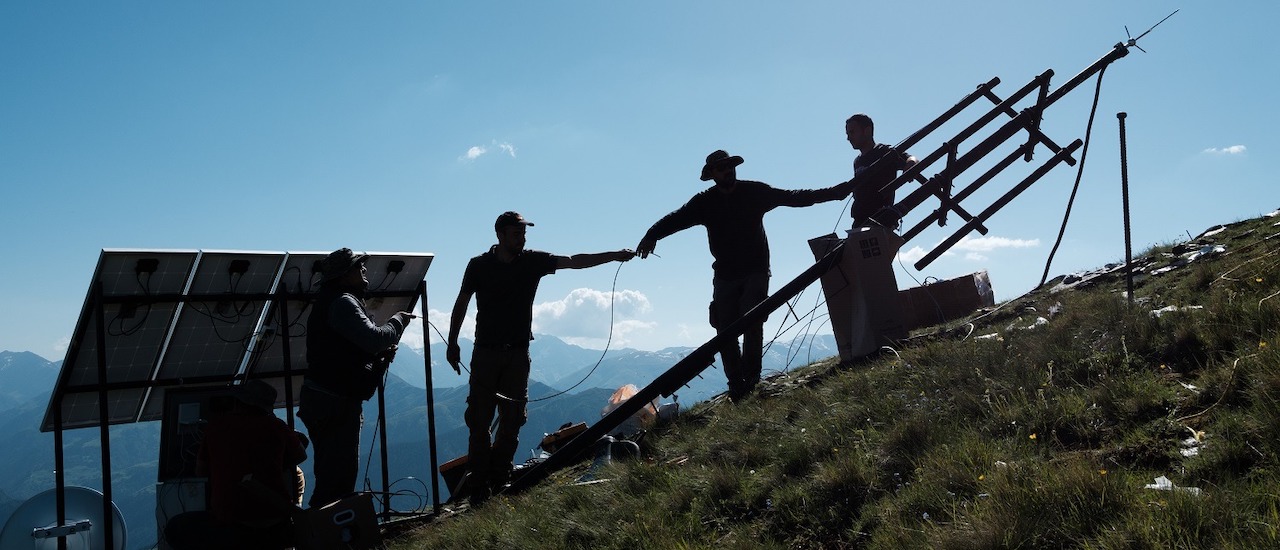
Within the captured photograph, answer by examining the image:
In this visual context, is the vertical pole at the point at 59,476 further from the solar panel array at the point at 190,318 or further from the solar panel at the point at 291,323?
the solar panel at the point at 291,323

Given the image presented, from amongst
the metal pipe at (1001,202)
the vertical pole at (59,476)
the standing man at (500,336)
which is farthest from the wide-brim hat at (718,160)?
the vertical pole at (59,476)

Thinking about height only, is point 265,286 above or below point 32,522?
above

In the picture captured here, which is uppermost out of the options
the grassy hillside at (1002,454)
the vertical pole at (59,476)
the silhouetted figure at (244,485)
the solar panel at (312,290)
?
the solar panel at (312,290)

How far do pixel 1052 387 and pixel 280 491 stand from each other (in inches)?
214

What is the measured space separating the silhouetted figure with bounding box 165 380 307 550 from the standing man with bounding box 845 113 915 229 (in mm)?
6011

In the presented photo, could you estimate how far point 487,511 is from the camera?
21.3 ft

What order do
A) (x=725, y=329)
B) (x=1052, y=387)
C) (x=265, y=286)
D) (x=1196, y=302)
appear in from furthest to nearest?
(x=265, y=286) → (x=725, y=329) → (x=1196, y=302) → (x=1052, y=387)

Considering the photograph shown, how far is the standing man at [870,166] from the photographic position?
29.1 ft

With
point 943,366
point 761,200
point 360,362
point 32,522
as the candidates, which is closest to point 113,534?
point 32,522

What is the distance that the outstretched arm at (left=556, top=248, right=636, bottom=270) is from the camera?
26.5 feet

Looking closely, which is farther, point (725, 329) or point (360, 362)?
point (725, 329)

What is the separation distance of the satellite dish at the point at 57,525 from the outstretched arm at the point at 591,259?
4.77m

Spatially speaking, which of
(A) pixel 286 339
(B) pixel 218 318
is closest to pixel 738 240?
(A) pixel 286 339

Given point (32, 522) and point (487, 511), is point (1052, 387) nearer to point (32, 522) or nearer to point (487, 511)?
point (487, 511)
